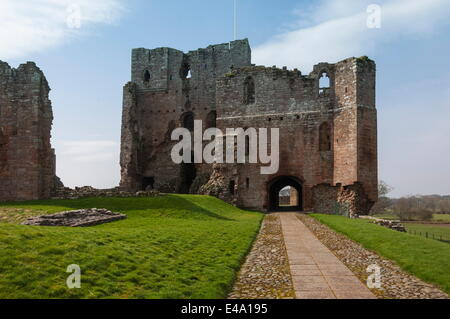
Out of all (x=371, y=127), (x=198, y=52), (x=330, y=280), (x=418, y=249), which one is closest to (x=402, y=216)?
(x=371, y=127)

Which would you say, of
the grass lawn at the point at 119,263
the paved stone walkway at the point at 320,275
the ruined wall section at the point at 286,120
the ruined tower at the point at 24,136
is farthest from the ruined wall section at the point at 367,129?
the ruined tower at the point at 24,136

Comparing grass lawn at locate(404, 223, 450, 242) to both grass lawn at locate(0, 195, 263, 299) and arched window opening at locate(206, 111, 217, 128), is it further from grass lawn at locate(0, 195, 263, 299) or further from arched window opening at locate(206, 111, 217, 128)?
grass lawn at locate(0, 195, 263, 299)

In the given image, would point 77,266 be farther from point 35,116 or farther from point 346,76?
point 346,76

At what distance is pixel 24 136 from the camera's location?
2586 centimetres

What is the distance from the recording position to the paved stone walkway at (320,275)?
722cm

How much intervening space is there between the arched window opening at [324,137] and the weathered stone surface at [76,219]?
18.1m

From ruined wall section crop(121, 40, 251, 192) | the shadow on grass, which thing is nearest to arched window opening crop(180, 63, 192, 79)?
ruined wall section crop(121, 40, 251, 192)

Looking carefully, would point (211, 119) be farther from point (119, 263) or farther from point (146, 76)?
point (119, 263)

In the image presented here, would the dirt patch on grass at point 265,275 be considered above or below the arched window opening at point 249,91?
below

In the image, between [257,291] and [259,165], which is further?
[259,165]

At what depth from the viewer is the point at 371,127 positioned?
29.0 m

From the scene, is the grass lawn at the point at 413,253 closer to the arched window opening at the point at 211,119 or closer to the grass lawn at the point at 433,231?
the grass lawn at the point at 433,231

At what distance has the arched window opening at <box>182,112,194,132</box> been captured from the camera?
3991cm

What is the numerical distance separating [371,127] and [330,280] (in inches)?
907
